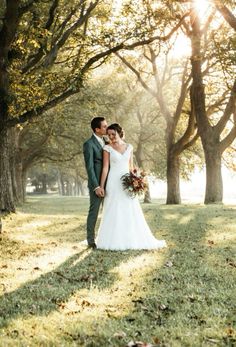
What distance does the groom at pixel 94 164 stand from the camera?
34.6ft

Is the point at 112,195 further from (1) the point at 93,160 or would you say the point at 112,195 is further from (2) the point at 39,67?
(2) the point at 39,67

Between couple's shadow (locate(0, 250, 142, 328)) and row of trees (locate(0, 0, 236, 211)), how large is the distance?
6.98 meters

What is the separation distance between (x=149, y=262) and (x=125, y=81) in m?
34.5

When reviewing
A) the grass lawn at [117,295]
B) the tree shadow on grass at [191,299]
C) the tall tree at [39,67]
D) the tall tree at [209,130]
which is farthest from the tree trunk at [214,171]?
the tree shadow on grass at [191,299]

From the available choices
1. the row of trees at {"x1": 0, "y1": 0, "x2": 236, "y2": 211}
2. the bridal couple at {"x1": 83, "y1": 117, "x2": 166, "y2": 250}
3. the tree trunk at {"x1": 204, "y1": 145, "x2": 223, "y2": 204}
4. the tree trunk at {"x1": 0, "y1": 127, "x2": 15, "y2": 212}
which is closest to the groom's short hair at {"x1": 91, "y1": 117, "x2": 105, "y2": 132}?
the bridal couple at {"x1": 83, "y1": 117, "x2": 166, "y2": 250}

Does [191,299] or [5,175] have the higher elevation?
[5,175]

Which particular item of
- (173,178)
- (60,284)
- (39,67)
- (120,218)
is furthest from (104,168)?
(173,178)

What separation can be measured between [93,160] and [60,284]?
13.4 feet

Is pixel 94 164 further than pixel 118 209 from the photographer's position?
Yes

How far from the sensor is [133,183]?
416 inches

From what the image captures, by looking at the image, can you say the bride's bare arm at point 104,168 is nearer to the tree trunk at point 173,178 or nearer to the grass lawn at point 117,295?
the grass lawn at point 117,295

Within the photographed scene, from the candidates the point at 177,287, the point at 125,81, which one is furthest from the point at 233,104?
the point at 177,287

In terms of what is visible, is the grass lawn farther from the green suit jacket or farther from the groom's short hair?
the groom's short hair

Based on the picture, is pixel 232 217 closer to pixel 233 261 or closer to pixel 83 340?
pixel 233 261
